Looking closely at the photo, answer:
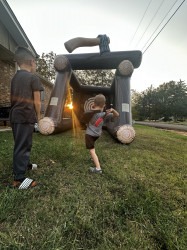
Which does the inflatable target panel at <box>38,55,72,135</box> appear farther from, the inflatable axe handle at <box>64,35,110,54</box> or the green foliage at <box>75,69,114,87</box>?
the green foliage at <box>75,69,114,87</box>

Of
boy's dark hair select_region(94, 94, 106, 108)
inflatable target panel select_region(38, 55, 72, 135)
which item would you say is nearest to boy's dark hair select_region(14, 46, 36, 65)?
boy's dark hair select_region(94, 94, 106, 108)

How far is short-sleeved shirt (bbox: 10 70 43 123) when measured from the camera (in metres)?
2.51

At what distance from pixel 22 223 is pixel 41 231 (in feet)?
0.61

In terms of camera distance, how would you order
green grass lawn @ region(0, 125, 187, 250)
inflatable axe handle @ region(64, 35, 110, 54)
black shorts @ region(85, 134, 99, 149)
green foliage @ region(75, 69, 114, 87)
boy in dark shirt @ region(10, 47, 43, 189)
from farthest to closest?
green foliage @ region(75, 69, 114, 87) → inflatable axe handle @ region(64, 35, 110, 54) → black shorts @ region(85, 134, 99, 149) → boy in dark shirt @ region(10, 47, 43, 189) → green grass lawn @ region(0, 125, 187, 250)

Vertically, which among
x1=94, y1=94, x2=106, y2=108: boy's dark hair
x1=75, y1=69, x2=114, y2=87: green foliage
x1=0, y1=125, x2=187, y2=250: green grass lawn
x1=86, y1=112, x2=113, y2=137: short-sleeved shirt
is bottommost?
x1=0, y1=125, x2=187, y2=250: green grass lawn

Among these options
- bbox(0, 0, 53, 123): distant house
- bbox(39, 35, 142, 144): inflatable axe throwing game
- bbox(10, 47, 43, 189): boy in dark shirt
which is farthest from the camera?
bbox(0, 0, 53, 123): distant house

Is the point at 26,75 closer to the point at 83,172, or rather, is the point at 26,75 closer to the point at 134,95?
the point at 83,172

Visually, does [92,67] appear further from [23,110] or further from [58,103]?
[23,110]

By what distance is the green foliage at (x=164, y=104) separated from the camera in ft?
211

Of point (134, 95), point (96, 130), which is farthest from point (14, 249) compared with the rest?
point (134, 95)

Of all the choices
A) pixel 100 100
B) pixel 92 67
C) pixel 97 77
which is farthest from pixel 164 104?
pixel 100 100

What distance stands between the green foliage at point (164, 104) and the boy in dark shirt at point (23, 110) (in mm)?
63973

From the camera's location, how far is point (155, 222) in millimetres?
1783

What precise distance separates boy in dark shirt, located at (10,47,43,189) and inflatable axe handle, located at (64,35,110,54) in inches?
143
